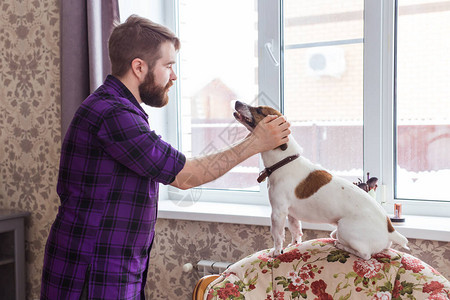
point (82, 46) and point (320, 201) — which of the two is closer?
point (320, 201)

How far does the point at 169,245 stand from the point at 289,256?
89 cm

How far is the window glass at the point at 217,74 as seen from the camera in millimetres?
2205

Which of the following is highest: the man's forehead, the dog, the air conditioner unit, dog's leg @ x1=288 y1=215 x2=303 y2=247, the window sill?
the air conditioner unit

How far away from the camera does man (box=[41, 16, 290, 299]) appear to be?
3.99 feet

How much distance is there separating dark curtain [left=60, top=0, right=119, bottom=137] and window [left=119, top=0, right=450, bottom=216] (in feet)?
1.43

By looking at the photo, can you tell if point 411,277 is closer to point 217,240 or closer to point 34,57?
point 217,240

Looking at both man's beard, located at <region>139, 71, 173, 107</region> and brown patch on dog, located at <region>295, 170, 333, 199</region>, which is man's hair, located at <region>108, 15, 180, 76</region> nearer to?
man's beard, located at <region>139, 71, 173, 107</region>

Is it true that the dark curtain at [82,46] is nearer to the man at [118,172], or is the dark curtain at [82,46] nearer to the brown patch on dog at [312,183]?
the man at [118,172]

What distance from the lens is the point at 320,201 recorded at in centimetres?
126

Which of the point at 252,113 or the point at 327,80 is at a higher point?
the point at 327,80

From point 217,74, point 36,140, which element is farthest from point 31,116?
point 217,74

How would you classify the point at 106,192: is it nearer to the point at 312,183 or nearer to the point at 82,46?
the point at 312,183

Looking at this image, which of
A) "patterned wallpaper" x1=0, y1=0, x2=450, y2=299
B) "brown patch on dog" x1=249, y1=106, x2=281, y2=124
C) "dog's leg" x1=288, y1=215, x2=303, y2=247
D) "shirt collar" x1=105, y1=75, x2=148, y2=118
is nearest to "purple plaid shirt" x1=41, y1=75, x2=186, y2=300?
"shirt collar" x1=105, y1=75, x2=148, y2=118

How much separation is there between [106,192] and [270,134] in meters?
0.49
